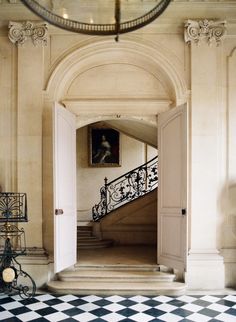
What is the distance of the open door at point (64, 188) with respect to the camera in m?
5.70

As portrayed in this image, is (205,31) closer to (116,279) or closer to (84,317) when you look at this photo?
(116,279)

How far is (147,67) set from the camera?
651 centimetres

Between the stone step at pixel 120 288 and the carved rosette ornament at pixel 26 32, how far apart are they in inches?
155

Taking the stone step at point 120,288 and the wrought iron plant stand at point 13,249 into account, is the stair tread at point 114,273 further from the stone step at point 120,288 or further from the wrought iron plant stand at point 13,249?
the wrought iron plant stand at point 13,249

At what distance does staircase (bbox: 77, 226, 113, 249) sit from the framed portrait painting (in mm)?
2950

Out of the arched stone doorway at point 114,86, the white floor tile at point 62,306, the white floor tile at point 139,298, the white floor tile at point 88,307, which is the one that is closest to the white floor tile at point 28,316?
the white floor tile at point 62,306

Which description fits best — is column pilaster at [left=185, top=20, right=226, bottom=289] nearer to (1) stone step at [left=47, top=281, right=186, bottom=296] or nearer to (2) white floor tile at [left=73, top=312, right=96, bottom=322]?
(1) stone step at [left=47, top=281, right=186, bottom=296]

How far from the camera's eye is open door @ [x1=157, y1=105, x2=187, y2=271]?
19.1 ft

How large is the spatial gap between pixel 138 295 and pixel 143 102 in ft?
10.2

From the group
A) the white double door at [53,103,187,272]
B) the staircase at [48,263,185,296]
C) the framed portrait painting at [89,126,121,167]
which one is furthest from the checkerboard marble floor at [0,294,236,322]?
the framed portrait painting at [89,126,121,167]

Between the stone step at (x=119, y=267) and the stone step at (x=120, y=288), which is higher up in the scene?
the stone step at (x=119, y=267)

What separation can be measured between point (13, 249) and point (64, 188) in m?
1.29

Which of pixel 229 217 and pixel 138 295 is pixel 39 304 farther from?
pixel 229 217

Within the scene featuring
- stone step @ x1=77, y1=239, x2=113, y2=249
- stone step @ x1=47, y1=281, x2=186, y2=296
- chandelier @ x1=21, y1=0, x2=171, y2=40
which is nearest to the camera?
chandelier @ x1=21, y1=0, x2=171, y2=40
